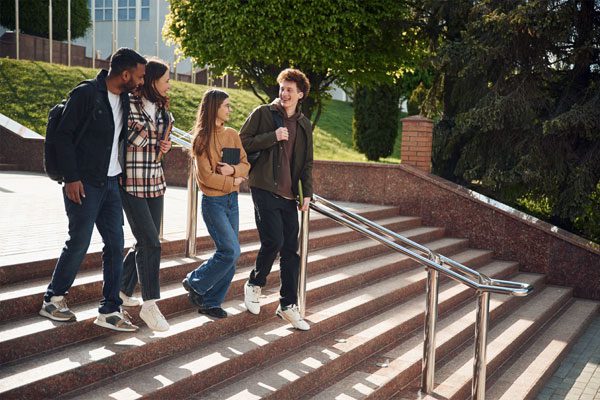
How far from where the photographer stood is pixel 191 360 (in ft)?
15.5

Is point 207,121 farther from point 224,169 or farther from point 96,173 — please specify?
point 96,173

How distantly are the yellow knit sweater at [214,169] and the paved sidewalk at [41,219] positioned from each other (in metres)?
1.36

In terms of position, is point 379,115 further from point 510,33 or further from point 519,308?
point 519,308

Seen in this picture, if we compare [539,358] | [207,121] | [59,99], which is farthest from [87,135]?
[59,99]

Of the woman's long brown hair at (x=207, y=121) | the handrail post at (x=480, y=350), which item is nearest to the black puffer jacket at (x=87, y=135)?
the woman's long brown hair at (x=207, y=121)

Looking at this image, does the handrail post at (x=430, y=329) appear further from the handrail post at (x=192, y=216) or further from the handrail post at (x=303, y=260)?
the handrail post at (x=192, y=216)

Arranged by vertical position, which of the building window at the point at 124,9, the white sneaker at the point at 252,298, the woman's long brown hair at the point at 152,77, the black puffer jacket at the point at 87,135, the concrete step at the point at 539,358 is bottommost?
the concrete step at the point at 539,358

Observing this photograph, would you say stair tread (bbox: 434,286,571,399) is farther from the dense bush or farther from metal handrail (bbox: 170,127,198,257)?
the dense bush

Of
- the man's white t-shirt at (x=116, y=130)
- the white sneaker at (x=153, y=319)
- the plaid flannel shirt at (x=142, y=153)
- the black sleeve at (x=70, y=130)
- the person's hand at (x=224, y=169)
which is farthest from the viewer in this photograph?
the person's hand at (x=224, y=169)

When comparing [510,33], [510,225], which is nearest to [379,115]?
[510,33]

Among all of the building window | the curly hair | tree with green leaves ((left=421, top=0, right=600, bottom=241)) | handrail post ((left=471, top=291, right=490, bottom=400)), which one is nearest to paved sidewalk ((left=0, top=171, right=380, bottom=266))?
the curly hair

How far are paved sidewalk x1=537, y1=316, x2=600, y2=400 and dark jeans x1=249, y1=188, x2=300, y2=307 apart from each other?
2.65 metres

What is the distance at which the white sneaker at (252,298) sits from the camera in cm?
558

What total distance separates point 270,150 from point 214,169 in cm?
50
